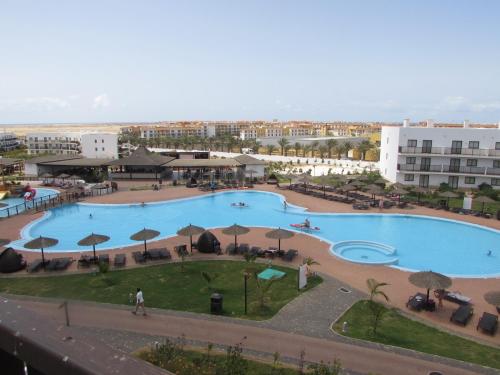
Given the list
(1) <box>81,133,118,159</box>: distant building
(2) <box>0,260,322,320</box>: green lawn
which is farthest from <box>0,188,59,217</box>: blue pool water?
(1) <box>81,133,118,159</box>: distant building

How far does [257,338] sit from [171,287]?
5.53 meters

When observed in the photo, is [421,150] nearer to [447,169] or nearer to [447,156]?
[447,156]

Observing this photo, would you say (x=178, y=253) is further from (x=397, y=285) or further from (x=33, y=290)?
(x=397, y=285)

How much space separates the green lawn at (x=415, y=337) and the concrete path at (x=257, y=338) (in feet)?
2.03

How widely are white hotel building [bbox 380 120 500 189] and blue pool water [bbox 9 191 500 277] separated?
47.5ft

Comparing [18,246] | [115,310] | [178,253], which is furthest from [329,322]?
[18,246]

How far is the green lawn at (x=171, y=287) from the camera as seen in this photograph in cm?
1495

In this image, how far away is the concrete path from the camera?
11.2 meters

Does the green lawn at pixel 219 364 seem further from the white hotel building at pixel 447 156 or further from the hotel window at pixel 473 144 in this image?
the hotel window at pixel 473 144

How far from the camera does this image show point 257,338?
41.0 feet

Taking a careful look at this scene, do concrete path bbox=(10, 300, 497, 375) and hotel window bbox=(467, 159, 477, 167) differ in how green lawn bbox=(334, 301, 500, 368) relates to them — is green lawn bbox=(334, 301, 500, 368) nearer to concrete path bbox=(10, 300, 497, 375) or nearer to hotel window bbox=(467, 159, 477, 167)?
concrete path bbox=(10, 300, 497, 375)

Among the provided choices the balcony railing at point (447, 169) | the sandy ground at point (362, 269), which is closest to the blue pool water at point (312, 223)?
the sandy ground at point (362, 269)

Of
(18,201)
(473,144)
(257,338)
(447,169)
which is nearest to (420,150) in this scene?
(447,169)

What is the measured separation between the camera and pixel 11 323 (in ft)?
7.28
